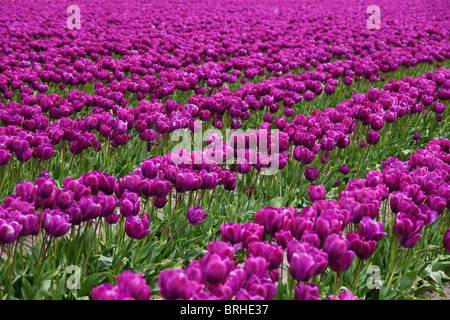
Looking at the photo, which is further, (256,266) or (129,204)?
(129,204)

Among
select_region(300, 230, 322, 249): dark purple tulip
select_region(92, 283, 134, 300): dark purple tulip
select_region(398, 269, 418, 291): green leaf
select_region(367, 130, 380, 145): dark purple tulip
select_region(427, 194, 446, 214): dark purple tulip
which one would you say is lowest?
select_region(398, 269, 418, 291): green leaf

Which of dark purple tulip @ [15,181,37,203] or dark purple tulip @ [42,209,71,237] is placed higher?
dark purple tulip @ [15,181,37,203]

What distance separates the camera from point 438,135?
660cm

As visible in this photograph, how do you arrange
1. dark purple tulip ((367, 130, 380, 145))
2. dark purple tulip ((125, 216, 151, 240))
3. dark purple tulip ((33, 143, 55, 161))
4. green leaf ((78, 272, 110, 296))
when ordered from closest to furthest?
dark purple tulip ((125, 216, 151, 240)), green leaf ((78, 272, 110, 296)), dark purple tulip ((33, 143, 55, 161)), dark purple tulip ((367, 130, 380, 145))

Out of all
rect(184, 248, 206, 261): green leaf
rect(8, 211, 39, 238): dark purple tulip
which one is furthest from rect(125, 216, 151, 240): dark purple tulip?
rect(184, 248, 206, 261): green leaf

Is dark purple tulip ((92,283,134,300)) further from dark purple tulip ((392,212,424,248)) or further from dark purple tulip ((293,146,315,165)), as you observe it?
dark purple tulip ((293,146,315,165))

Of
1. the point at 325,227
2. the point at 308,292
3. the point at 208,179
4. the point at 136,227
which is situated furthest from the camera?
the point at 208,179

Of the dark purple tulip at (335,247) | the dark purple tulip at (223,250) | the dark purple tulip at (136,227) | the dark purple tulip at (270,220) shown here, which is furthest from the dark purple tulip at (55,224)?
the dark purple tulip at (335,247)

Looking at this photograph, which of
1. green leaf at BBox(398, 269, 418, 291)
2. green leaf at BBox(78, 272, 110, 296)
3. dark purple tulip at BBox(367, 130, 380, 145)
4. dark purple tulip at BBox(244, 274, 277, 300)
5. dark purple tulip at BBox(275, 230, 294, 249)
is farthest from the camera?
dark purple tulip at BBox(367, 130, 380, 145)

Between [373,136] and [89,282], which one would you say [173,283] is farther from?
[373,136]

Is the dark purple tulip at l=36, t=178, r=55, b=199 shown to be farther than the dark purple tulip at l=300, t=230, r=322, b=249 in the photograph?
Yes

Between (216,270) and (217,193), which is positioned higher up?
(216,270)

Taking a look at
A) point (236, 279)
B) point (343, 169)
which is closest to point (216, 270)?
point (236, 279)
